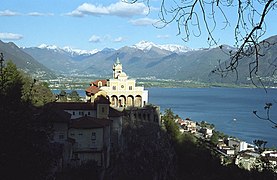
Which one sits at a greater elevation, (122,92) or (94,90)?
(94,90)

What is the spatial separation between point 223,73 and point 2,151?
2919mm

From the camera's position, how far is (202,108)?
9450cm

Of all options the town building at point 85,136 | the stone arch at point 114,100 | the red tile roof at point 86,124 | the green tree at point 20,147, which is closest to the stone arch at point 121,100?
the stone arch at point 114,100

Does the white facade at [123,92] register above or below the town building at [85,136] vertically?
above

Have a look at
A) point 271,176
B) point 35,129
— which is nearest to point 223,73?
point 35,129

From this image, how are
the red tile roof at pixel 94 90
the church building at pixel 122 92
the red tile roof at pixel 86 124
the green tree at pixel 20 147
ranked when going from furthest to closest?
the church building at pixel 122 92, the red tile roof at pixel 94 90, the red tile roof at pixel 86 124, the green tree at pixel 20 147

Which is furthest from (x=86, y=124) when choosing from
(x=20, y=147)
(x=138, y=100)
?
(x=20, y=147)

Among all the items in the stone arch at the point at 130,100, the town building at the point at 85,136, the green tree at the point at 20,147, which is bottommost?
the town building at the point at 85,136

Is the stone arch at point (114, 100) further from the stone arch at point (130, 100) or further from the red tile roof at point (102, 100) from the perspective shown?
the red tile roof at point (102, 100)

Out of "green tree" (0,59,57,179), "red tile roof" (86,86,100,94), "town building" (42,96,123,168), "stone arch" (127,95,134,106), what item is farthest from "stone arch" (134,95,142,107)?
"green tree" (0,59,57,179)

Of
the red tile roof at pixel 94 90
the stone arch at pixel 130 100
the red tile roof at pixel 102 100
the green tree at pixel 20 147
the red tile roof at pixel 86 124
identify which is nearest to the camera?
the green tree at pixel 20 147

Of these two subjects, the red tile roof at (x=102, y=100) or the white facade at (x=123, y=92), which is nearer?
the red tile roof at (x=102, y=100)

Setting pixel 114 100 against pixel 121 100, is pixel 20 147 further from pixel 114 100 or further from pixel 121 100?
pixel 121 100

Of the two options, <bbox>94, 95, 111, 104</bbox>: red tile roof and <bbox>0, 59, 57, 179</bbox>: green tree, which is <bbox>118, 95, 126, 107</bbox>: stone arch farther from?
<bbox>0, 59, 57, 179</bbox>: green tree
